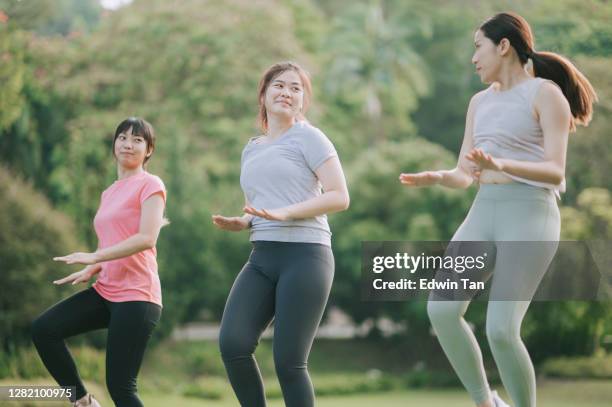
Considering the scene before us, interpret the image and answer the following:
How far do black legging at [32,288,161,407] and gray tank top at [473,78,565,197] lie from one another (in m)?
1.78

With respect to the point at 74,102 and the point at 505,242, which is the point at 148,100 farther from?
the point at 505,242

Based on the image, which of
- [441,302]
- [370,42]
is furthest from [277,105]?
[370,42]

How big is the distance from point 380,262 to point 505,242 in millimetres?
1131

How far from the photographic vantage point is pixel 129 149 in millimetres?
4480

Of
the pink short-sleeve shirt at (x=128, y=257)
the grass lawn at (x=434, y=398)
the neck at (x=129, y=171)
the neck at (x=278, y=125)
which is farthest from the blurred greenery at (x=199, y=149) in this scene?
the neck at (x=278, y=125)

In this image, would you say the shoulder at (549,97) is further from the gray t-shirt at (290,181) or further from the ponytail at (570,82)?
the gray t-shirt at (290,181)

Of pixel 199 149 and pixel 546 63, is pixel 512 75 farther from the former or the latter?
pixel 199 149

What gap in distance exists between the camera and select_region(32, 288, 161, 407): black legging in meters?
4.18

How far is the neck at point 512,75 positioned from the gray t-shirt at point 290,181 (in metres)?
0.81

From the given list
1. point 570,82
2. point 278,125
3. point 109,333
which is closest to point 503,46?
point 570,82

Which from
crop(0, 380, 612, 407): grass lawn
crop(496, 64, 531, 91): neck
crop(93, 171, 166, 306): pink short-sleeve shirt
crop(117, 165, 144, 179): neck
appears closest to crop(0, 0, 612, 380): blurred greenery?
crop(0, 380, 612, 407): grass lawn

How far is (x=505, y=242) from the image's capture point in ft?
12.4

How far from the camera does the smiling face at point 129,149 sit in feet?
14.7

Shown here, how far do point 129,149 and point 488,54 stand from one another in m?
1.81
